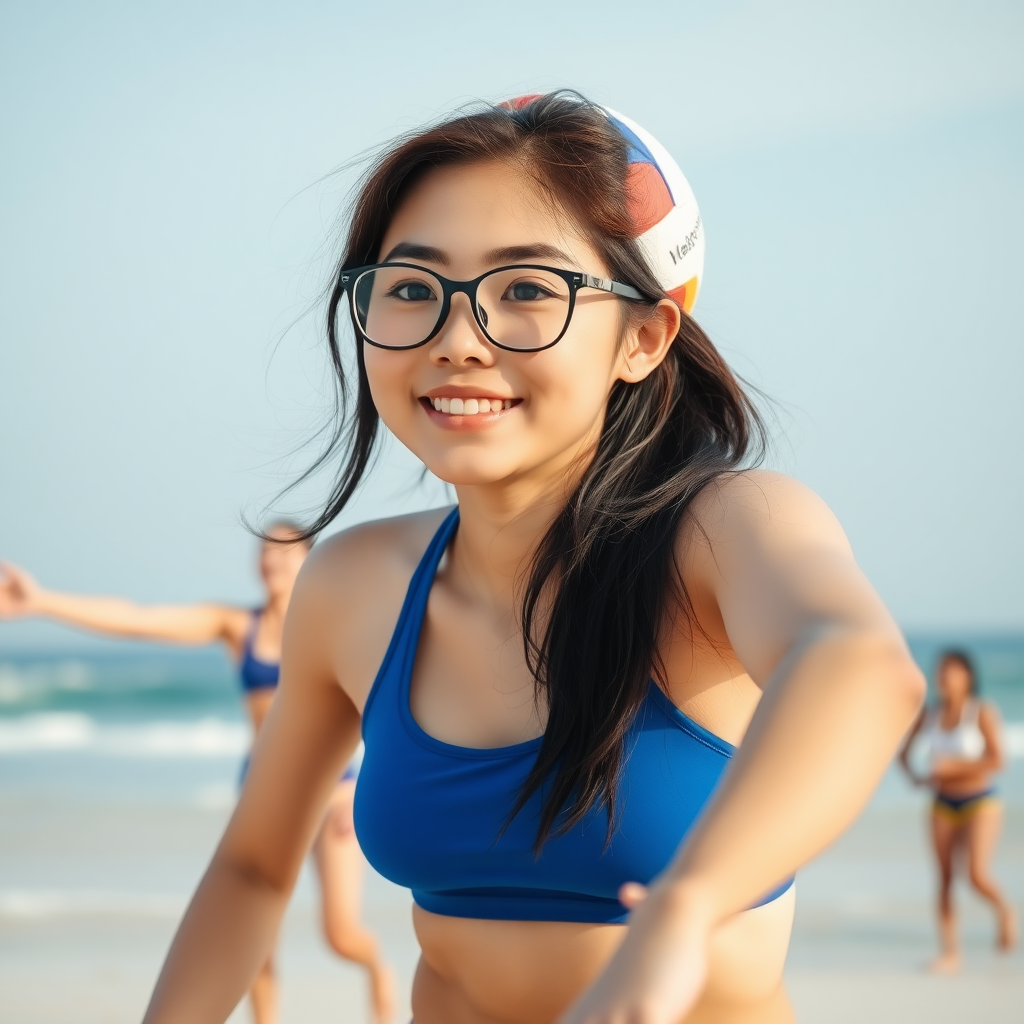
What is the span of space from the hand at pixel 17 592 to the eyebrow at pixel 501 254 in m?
3.47

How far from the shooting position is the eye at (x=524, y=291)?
63.7 inches

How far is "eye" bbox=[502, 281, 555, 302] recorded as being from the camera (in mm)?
1618

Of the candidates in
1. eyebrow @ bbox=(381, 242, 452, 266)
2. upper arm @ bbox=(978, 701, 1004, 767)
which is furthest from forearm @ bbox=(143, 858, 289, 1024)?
upper arm @ bbox=(978, 701, 1004, 767)

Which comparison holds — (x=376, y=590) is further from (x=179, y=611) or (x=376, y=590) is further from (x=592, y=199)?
(x=179, y=611)

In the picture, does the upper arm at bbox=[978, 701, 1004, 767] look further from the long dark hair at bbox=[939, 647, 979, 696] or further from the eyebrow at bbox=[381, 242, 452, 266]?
the eyebrow at bbox=[381, 242, 452, 266]

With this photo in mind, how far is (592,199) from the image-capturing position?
1709 millimetres

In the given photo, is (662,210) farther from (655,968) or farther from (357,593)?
(655,968)

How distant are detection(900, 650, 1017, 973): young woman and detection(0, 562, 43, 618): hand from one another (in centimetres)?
526

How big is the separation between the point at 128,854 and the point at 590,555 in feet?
35.9

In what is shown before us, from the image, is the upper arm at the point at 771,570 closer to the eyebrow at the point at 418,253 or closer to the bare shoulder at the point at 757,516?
the bare shoulder at the point at 757,516

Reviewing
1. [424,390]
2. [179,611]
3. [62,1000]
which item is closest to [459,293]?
[424,390]

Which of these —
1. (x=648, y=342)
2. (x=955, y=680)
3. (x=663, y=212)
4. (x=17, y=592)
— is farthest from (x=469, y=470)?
(x=955, y=680)

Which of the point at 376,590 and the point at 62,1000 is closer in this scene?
the point at 376,590

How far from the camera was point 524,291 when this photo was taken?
63.7 inches
